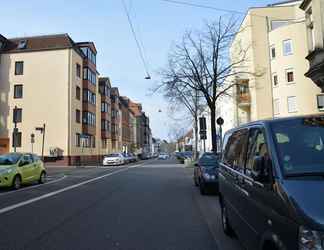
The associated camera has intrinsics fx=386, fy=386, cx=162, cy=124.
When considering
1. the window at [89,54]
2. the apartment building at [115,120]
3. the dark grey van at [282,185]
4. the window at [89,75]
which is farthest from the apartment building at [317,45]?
the apartment building at [115,120]

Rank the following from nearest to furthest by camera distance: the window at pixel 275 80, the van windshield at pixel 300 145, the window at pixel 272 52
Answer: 1. the van windshield at pixel 300 145
2. the window at pixel 275 80
3. the window at pixel 272 52

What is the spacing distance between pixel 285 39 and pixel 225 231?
1422 inches

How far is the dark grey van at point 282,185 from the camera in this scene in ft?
9.86

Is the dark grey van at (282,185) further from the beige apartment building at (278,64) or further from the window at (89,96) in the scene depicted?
the window at (89,96)

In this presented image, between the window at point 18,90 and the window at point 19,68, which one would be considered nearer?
the window at point 18,90

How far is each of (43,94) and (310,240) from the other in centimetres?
4438

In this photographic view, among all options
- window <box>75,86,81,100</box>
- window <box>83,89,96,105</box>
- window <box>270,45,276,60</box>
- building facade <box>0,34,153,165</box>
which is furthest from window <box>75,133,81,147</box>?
window <box>270,45,276,60</box>

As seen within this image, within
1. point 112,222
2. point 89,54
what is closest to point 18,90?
point 89,54

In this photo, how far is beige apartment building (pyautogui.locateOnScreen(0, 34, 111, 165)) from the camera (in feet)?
143

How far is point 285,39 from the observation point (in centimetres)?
3953

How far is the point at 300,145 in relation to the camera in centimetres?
402

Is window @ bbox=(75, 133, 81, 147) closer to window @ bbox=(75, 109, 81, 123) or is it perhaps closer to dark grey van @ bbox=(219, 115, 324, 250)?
window @ bbox=(75, 109, 81, 123)

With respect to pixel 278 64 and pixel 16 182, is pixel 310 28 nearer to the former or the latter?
pixel 16 182

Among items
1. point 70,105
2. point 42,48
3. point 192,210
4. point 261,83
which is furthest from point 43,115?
point 192,210
